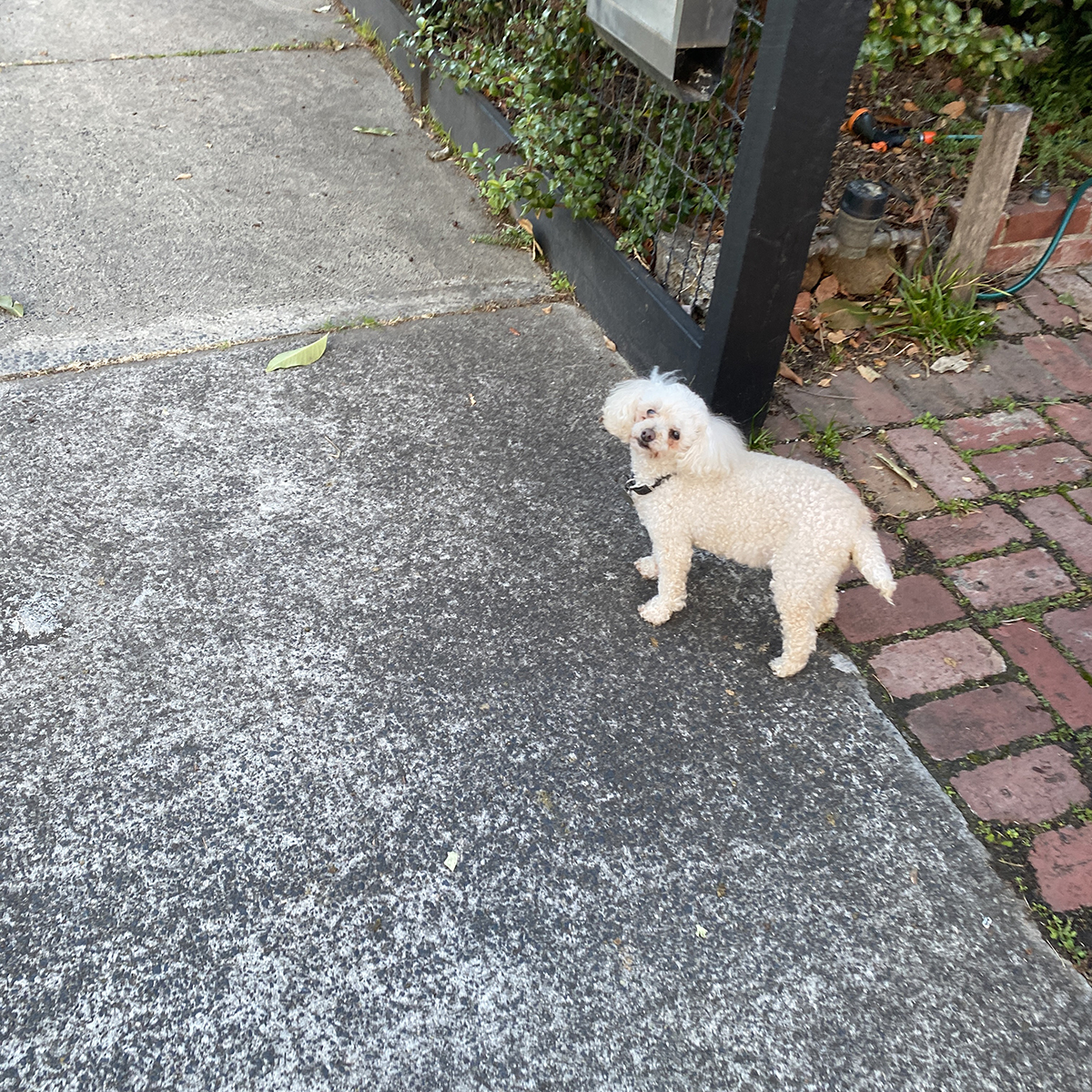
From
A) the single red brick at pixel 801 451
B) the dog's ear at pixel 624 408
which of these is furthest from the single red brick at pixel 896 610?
the dog's ear at pixel 624 408

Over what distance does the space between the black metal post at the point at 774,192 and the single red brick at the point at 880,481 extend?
1.15ft

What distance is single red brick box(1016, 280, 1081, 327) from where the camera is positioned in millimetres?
3568

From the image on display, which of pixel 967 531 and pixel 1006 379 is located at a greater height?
pixel 1006 379

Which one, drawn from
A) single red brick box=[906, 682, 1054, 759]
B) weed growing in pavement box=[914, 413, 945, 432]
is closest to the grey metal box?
weed growing in pavement box=[914, 413, 945, 432]

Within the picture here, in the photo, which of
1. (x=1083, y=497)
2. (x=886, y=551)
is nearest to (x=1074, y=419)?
(x=1083, y=497)

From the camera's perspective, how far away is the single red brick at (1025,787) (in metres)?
2.15

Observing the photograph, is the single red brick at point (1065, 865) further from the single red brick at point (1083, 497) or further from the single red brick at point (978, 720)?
the single red brick at point (1083, 497)

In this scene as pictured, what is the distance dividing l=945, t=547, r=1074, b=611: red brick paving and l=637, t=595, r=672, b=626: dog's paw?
2.91 feet

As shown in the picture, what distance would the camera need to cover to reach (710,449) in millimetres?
2213

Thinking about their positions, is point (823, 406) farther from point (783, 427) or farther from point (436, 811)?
point (436, 811)

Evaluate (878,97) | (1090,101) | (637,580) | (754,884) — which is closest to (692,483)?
(637,580)

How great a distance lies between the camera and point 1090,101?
12.8 ft

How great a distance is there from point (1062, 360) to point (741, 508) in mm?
Result: 1914

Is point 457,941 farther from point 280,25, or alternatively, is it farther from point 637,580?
point 280,25
